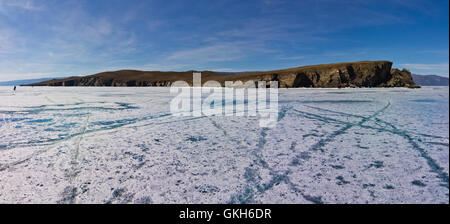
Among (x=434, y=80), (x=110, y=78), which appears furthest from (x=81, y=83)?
(x=434, y=80)

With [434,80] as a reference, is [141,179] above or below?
below

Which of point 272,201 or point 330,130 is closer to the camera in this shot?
point 272,201

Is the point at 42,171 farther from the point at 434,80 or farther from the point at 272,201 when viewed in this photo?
the point at 434,80

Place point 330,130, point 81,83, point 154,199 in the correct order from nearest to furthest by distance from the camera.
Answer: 1. point 154,199
2. point 330,130
3. point 81,83

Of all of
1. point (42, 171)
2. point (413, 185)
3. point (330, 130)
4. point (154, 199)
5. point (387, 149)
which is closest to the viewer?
point (154, 199)

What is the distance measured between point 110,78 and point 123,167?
3734 inches

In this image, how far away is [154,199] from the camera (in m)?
1.57

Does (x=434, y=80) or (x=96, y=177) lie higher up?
(x=434, y=80)

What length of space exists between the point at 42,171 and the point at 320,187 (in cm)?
252

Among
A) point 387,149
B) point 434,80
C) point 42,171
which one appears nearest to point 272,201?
point 387,149

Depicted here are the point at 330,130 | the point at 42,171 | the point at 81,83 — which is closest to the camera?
the point at 42,171
